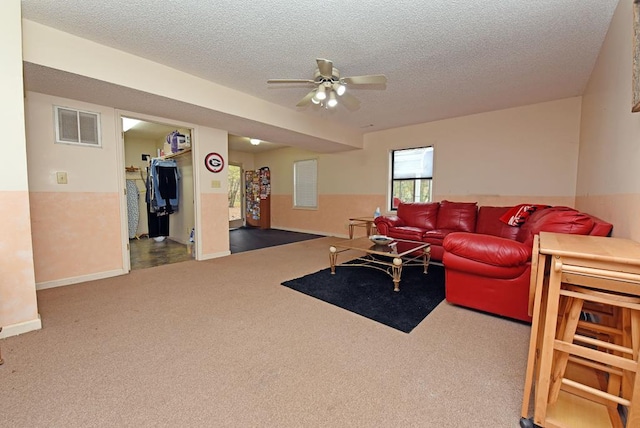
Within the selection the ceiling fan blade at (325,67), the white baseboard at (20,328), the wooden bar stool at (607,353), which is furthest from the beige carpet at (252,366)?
the ceiling fan blade at (325,67)

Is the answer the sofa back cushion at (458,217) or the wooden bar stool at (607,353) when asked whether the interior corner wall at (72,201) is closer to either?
the wooden bar stool at (607,353)

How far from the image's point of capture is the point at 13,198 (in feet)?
6.13

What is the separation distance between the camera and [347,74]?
9.77 feet

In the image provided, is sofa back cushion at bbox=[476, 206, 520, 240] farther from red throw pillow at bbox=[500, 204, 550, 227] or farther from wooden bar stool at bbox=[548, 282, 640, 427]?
wooden bar stool at bbox=[548, 282, 640, 427]

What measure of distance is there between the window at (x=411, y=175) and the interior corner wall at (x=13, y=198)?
5086 millimetres

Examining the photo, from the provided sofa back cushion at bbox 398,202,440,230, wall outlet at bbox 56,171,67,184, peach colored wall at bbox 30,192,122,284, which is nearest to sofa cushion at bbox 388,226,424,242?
sofa back cushion at bbox 398,202,440,230

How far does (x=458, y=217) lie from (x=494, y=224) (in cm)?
50

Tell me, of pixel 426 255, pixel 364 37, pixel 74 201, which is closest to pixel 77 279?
pixel 74 201

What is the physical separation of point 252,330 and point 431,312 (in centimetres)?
151

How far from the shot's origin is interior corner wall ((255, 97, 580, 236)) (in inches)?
150

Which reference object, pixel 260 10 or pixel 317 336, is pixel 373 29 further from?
pixel 317 336

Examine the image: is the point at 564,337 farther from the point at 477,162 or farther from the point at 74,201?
the point at 74,201

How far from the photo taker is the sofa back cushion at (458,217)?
4.03 m

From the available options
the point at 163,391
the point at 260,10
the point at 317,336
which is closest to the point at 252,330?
the point at 317,336
